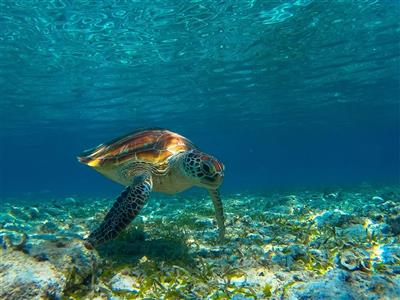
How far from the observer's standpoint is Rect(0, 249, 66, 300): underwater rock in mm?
2530

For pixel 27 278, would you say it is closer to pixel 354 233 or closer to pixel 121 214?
pixel 121 214

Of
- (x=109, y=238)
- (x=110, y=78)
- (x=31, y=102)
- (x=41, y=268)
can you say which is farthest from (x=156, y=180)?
(x=31, y=102)

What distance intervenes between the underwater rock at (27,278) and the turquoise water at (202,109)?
0.02 meters

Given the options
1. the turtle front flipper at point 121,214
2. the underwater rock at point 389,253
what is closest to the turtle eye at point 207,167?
the turtle front flipper at point 121,214

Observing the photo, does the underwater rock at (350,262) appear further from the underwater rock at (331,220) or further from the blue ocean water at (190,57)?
the blue ocean water at (190,57)

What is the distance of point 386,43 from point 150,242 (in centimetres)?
1984

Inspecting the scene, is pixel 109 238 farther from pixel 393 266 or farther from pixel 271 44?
pixel 271 44

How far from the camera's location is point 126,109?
34312 mm

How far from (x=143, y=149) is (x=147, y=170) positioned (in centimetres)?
50

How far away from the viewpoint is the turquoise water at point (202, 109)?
3373 millimetres

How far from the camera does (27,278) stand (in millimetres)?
2625

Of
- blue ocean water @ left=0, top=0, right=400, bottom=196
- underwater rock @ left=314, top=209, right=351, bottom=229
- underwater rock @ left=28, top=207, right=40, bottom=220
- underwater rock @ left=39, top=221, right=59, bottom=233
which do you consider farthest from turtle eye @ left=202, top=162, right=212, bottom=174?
blue ocean water @ left=0, top=0, right=400, bottom=196

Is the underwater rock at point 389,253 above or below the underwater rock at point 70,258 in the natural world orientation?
below

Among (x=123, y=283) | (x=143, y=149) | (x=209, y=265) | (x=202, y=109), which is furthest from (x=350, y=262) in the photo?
(x=202, y=109)
